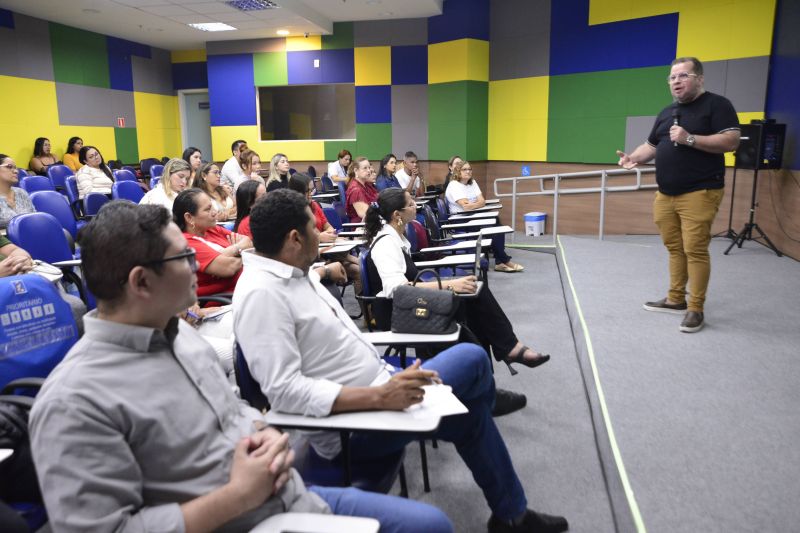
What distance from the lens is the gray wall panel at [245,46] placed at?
1069cm

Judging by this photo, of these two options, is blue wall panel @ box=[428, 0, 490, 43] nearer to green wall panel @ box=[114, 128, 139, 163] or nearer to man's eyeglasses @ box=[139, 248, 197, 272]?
green wall panel @ box=[114, 128, 139, 163]

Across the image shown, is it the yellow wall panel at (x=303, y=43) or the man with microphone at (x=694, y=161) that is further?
the yellow wall panel at (x=303, y=43)

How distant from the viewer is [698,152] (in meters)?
3.35

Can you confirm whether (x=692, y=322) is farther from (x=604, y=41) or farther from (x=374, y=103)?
(x=374, y=103)

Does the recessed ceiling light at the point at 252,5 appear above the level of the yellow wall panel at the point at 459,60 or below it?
above

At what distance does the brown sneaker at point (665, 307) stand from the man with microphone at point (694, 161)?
0.24 metres

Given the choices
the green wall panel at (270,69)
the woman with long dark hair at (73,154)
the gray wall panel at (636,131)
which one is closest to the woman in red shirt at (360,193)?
the gray wall panel at (636,131)

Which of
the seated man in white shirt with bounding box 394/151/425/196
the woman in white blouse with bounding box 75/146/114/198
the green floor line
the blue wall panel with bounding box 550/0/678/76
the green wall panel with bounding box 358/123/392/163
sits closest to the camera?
the green floor line

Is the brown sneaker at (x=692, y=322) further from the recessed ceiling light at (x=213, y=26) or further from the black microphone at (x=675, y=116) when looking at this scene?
the recessed ceiling light at (x=213, y=26)

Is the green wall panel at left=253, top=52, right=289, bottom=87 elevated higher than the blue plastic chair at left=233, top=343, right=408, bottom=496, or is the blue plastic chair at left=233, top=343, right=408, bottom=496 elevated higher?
the green wall panel at left=253, top=52, right=289, bottom=87

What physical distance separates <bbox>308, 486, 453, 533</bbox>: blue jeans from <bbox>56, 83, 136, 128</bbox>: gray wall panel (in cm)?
1025

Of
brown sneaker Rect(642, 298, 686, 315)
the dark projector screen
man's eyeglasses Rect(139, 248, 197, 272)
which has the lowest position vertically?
brown sneaker Rect(642, 298, 686, 315)

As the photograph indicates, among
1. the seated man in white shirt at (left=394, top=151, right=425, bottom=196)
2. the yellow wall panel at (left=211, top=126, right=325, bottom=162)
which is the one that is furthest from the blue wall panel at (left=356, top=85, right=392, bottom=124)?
the seated man in white shirt at (left=394, top=151, right=425, bottom=196)

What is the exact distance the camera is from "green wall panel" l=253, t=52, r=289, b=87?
1073cm
